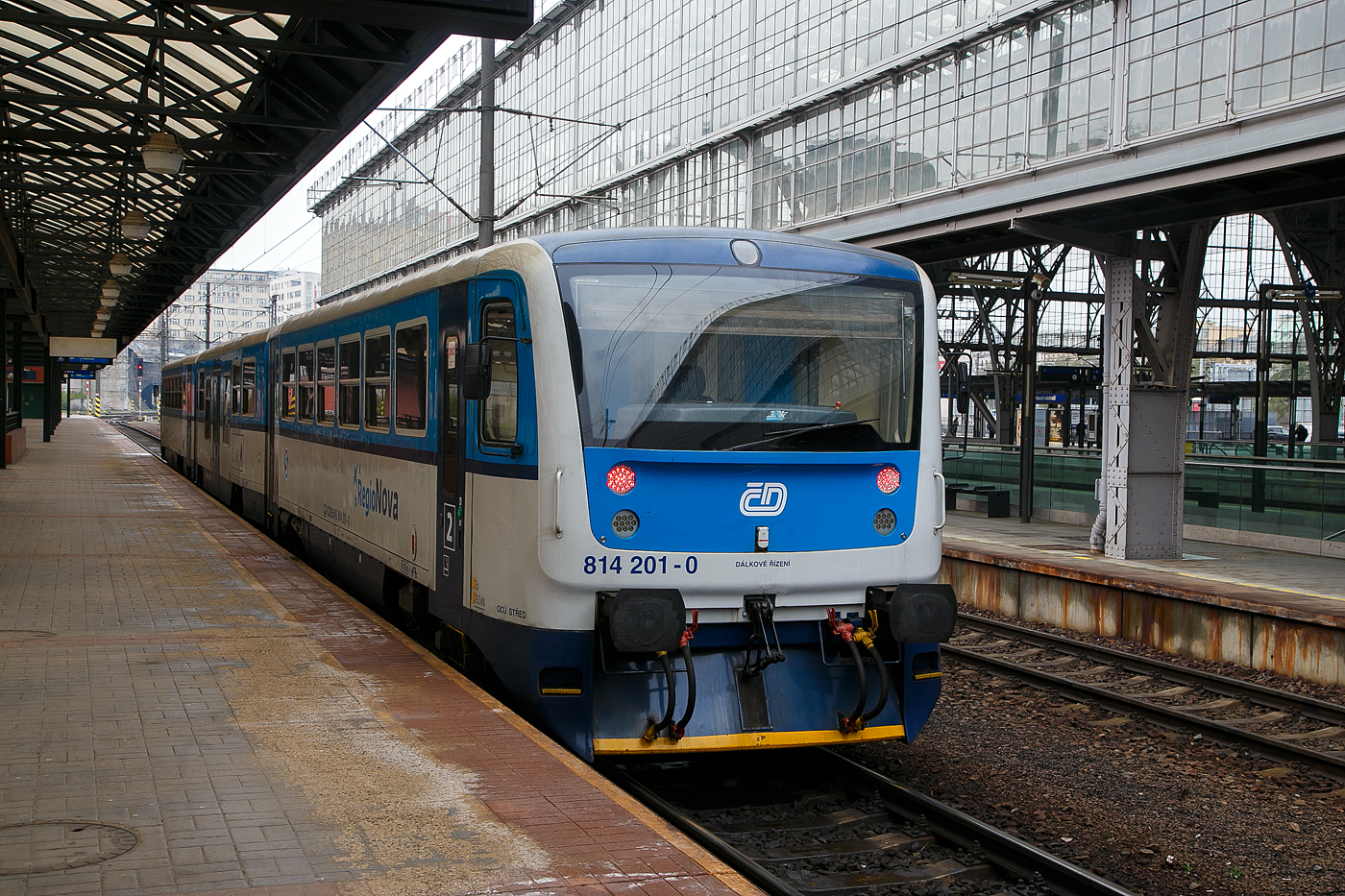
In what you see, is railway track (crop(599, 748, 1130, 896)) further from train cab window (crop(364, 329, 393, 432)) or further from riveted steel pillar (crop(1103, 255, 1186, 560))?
riveted steel pillar (crop(1103, 255, 1186, 560))

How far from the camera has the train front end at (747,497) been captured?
6.80 metres

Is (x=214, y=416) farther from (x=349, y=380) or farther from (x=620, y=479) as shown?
(x=620, y=479)

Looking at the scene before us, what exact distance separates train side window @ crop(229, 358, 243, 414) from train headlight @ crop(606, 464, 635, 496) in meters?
13.7

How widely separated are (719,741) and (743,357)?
2125 millimetres

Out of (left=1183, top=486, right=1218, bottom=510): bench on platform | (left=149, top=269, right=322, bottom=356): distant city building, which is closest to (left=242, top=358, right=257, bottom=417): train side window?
(left=1183, top=486, right=1218, bottom=510): bench on platform

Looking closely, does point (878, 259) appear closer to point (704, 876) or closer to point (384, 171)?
point (704, 876)

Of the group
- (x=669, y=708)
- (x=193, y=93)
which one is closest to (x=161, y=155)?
(x=193, y=93)

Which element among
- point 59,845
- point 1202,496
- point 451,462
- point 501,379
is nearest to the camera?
point 59,845

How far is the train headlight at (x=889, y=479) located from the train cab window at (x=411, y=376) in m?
3.36

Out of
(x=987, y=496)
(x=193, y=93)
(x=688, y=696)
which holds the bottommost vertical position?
(x=987, y=496)

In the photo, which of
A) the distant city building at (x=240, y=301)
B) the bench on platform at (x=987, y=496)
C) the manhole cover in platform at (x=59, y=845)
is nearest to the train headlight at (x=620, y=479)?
the manhole cover in platform at (x=59, y=845)

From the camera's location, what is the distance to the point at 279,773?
5.88 m

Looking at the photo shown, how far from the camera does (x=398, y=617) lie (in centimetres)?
1052

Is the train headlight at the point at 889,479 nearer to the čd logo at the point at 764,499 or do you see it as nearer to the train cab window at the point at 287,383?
the čd logo at the point at 764,499
